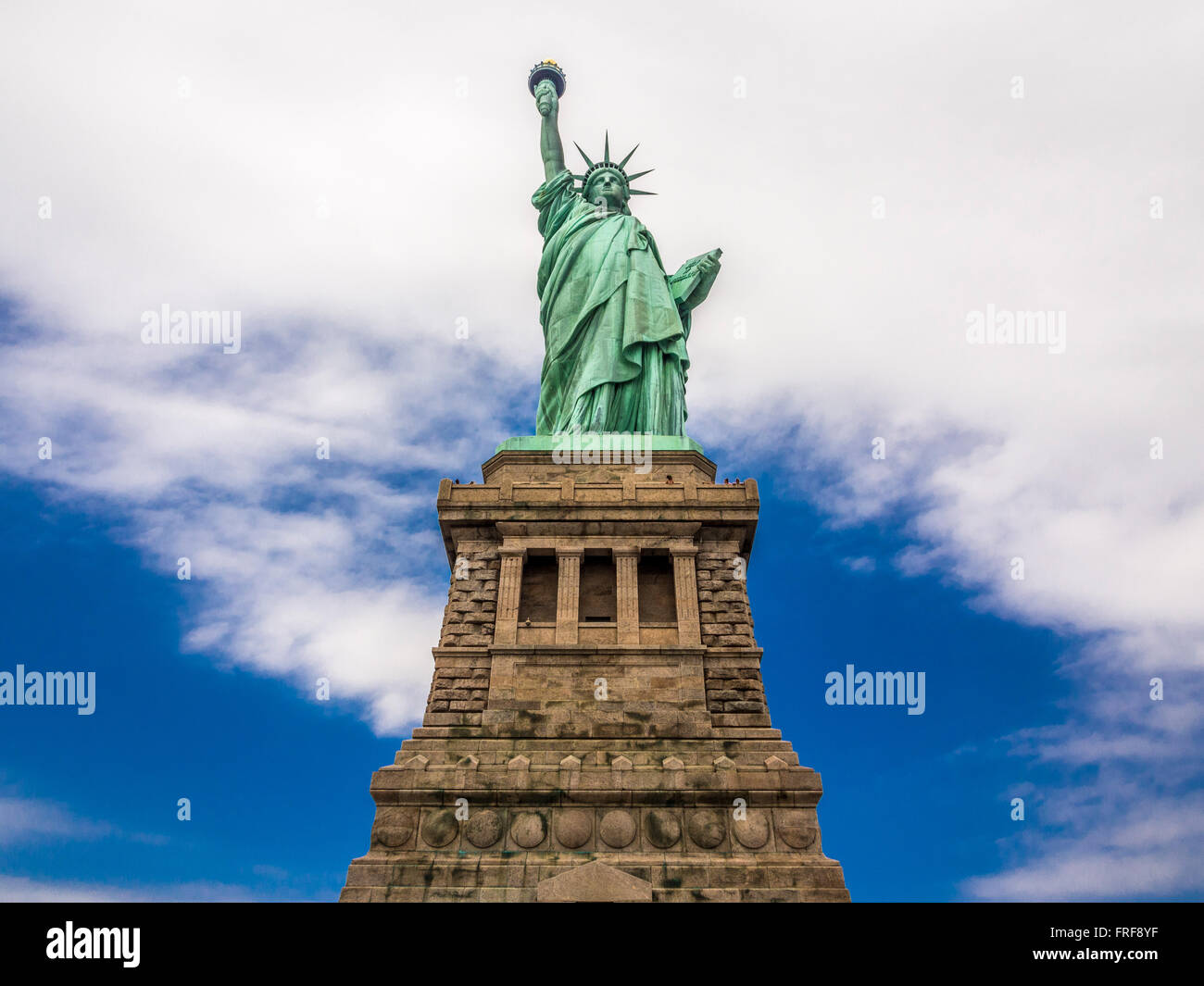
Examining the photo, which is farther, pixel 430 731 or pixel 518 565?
pixel 518 565

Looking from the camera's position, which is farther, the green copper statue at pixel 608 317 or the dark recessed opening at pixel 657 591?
the green copper statue at pixel 608 317

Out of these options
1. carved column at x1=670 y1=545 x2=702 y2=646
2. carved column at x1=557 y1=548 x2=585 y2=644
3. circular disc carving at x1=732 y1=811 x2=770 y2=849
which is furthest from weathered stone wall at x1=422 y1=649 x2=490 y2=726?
circular disc carving at x1=732 y1=811 x2=770 y2=849

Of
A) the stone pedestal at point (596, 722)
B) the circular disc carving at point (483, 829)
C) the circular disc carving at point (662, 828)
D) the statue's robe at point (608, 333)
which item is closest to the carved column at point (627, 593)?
the stone pedestal at point (596, 722)

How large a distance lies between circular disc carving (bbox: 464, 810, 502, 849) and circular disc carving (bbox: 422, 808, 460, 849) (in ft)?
0.67

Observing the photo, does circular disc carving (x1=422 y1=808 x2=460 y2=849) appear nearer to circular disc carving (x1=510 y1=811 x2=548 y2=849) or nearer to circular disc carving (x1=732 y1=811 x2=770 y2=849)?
circular disc carving (x1=510 y1=811 x2=548 y2=849)

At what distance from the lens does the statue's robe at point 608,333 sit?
2356cm

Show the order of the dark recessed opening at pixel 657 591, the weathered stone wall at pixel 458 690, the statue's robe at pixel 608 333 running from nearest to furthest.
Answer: the weathered stone wall at pixel 458 690
the dark recessed opening at pixel 657 591
the statue's robe at pixel 608 333

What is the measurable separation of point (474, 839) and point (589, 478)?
27.3 ft

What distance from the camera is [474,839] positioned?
46.5ft

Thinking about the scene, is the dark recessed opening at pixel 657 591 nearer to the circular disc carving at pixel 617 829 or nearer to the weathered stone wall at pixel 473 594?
the weathered stone wall at pixel 473 594

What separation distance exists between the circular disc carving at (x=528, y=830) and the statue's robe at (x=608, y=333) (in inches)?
424
